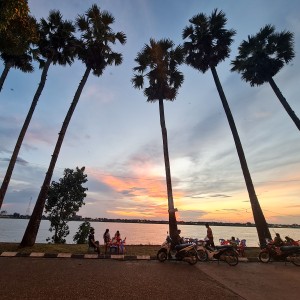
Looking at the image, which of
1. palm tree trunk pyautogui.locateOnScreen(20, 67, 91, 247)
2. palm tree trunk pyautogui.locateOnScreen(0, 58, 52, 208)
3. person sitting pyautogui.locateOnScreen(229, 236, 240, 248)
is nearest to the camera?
palm tree trunk pyautogui.locateOnScreen(20, 67, 91, 247)

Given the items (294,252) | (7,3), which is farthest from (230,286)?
(7,3)

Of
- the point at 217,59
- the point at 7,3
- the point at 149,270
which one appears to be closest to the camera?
the point at 7,3

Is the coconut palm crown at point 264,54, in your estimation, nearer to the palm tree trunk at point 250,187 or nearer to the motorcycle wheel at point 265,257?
the palm tree trunk at point 250,187

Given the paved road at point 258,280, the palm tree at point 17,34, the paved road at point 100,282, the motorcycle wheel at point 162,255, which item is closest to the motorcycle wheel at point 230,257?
the paved road at point 258,280

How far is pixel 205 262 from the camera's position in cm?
1296

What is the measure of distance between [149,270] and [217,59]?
20.5 metres

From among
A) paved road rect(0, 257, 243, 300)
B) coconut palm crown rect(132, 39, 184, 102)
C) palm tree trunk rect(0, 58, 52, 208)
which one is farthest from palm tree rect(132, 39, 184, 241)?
paved road rect(0, 257, 243, 300)

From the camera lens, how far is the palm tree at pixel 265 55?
23470mm

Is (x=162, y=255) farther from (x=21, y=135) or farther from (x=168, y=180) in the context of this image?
(x=21, y=135)

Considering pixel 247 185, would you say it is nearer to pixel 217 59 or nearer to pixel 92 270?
pixel 217 59

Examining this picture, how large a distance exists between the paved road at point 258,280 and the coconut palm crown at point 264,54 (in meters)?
17.4

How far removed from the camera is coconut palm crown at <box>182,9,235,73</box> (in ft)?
78.9

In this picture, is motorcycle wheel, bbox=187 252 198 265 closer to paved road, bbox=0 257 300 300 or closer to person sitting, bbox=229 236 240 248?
paved road, bbox=0 257 300 300

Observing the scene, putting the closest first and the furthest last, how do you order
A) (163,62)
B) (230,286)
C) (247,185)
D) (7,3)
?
(7,3), (230,286), (247,185), (163,62)
